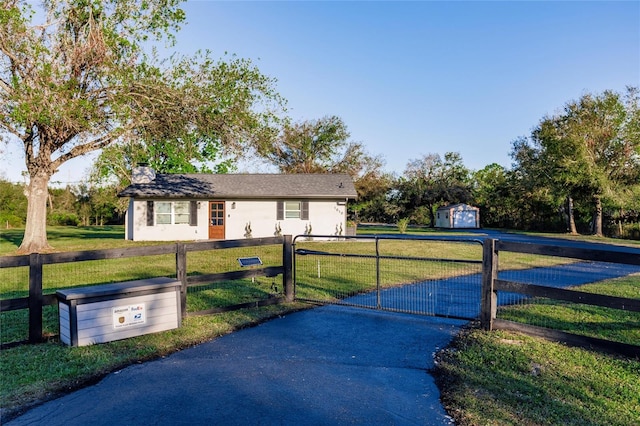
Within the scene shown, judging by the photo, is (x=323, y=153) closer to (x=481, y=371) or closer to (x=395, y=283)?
(x=395, y=283)

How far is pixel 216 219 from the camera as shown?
73.9 ft

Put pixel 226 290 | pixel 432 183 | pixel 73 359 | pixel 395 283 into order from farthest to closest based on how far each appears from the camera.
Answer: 1. pixel 432 183
2. pixel 395 283
3. pixel 226 290
4. pixel 73 359

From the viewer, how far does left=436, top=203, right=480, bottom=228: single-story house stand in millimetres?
42781

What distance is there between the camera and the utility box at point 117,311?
484cm

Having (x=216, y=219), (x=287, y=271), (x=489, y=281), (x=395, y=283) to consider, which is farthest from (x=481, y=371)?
(x=216, y=219)

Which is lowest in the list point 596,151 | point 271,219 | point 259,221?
point 259,221

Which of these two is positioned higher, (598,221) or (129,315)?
(598,221)

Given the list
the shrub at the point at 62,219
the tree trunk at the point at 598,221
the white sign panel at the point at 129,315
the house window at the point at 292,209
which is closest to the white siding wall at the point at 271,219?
the house window at the point at 292,209

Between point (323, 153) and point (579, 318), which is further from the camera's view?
point (323, 153)

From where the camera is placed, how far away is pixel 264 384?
385 centimetres

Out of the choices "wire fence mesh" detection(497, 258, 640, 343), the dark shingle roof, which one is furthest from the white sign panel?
the dark shingle roof

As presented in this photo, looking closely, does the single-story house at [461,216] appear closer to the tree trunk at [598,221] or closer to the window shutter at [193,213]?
the tree trunk at [598,221]

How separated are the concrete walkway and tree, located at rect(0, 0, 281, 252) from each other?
41.6 feet

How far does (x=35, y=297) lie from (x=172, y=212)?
1761 centimetres
